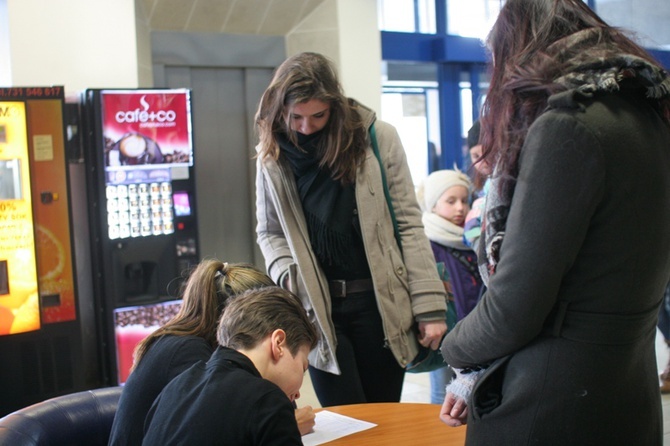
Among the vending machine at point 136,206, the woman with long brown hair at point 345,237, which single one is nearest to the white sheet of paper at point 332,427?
the woman with long brown hair at point 345,237

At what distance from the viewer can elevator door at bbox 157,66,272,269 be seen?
5.86 meters

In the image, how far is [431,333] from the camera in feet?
7.54

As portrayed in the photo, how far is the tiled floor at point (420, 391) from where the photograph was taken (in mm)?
4368

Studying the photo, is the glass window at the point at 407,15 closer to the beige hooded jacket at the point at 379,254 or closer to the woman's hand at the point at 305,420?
the beige hooded jacket at the point at 379,254

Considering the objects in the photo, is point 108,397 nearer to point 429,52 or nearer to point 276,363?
point 276,363

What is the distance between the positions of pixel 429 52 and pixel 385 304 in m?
5.82

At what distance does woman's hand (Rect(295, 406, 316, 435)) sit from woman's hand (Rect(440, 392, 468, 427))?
543 mm

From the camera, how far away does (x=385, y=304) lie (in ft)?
7.43

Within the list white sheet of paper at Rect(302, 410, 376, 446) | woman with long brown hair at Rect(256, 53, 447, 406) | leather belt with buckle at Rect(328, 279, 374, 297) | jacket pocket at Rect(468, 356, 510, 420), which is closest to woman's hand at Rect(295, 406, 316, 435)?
white sheet of paper at Rect(302, 410, 376, 446)

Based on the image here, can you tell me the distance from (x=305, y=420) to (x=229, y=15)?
4265 millimetres

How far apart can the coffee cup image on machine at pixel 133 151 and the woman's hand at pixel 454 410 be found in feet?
11.1

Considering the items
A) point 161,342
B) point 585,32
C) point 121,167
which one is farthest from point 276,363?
point 121,167

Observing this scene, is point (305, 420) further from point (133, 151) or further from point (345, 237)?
point (133, 151)

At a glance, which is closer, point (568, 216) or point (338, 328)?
point (568, 216)
